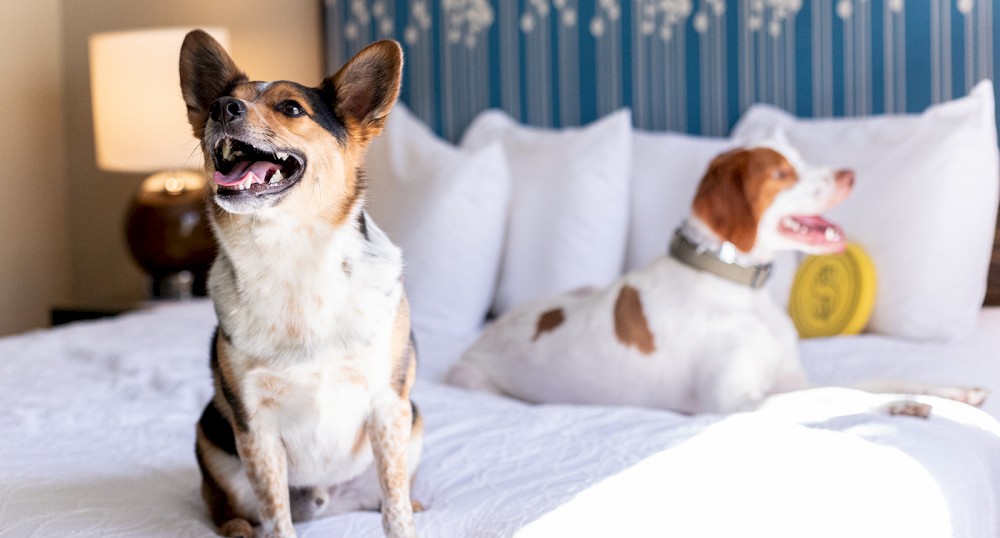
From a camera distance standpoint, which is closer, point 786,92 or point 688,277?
point 688,277

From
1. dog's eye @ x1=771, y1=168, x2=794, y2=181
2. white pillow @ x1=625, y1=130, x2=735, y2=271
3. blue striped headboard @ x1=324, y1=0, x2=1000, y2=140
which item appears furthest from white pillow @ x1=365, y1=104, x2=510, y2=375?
dog's eye @ x1=771, y1=168, x2=794, y2=181

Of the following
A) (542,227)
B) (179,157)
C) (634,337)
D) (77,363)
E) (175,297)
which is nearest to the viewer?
(634,337)

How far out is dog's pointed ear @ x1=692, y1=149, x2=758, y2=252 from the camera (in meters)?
2.03

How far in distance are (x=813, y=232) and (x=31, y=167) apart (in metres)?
3.04

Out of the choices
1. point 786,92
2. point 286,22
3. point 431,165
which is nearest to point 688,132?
point 786,92

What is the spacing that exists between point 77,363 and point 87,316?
1.32 m

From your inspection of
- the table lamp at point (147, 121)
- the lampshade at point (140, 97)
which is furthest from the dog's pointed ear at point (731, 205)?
the lampshade at point (140, 97)

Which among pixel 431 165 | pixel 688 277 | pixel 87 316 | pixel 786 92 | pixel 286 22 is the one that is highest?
pixel 286 22

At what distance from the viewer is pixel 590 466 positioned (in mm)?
1523

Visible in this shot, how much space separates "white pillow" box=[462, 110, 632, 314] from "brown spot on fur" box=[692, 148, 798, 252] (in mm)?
883

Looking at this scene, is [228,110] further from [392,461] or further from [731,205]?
[731,205]

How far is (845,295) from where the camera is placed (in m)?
2.53

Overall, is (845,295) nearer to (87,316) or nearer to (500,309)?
(500,309)

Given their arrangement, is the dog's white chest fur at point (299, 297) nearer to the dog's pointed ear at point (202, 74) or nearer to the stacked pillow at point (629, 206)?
the dog's pointed ear at point (202, 74)
